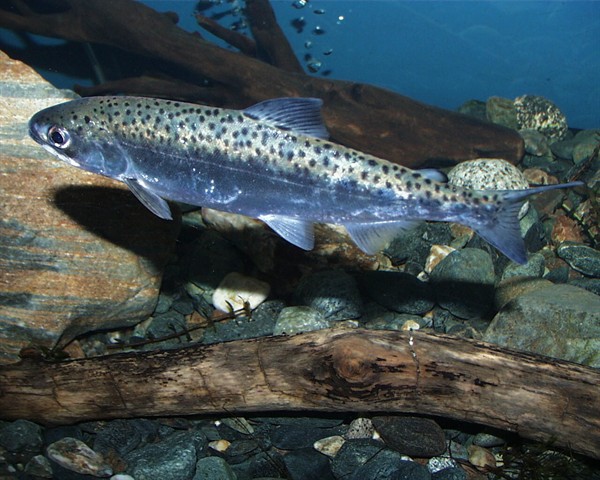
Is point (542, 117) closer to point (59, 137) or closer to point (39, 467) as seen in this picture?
point (59, 137)

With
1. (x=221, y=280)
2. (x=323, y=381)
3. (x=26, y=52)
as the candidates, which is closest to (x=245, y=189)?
(x=323, y=381)

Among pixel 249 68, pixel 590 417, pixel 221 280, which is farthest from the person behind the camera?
pixel 249 68

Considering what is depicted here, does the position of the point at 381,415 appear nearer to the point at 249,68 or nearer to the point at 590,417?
the point at 590,417

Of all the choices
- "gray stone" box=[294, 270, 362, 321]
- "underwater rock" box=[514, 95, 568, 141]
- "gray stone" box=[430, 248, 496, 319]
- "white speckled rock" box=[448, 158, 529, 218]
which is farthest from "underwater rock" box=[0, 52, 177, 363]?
"underwater rock" box=[514, 95, 568, 141]

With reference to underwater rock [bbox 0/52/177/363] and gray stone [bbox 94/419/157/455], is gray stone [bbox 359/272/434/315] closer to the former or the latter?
underwater rock [bbox 0/52/177/363]

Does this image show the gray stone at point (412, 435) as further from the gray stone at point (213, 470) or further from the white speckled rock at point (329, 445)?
the gray stone at point (213, 470)

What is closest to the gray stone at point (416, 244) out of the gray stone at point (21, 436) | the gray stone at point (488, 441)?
the gray stone at point (488, 441)
